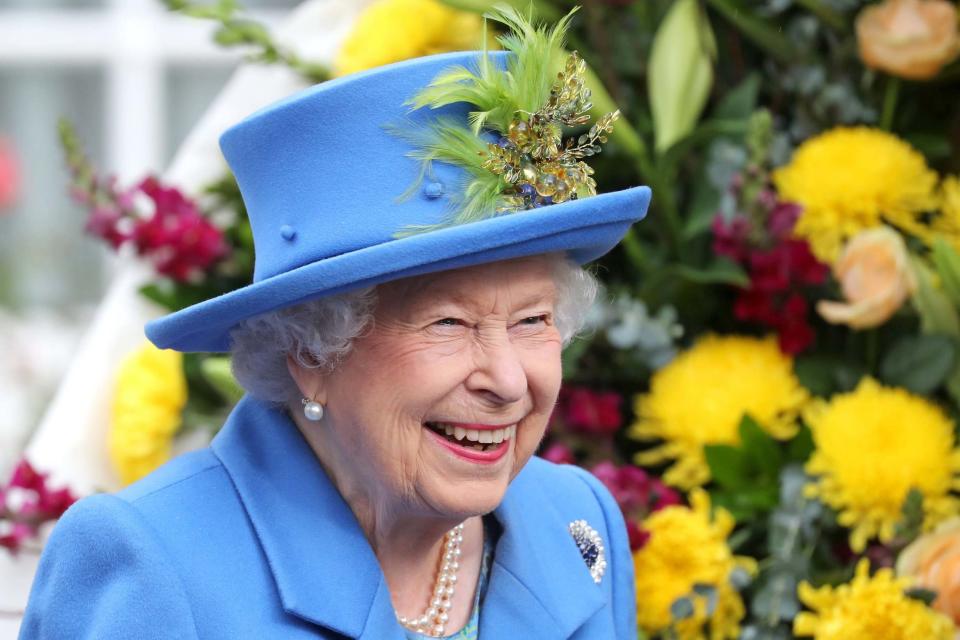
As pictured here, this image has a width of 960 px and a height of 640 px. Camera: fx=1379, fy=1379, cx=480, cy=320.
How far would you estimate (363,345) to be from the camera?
1664 millimetres

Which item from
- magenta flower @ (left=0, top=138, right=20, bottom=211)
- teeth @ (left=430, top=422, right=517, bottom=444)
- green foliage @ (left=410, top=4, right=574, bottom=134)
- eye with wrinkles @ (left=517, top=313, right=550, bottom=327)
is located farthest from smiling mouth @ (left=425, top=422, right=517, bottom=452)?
magenta flower @ (left=0, top=138, right=20, bottom=211)

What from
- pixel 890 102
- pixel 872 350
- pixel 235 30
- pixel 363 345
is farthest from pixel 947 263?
pixel 235 30

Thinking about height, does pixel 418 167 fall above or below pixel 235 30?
above

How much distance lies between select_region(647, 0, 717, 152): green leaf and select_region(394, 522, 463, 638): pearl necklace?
1.08 m

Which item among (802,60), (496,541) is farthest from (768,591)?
(802,60)

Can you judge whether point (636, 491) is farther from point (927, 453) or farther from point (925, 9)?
point (925, 9)

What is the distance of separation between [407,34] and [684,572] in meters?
1.30

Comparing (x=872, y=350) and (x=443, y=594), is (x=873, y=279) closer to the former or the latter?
(x=872, y=350)

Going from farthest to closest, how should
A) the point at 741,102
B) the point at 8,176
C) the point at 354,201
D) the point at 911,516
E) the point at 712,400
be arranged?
1. the point at 8,176
2. the point at 741,102
3. the point at 712,400
4. the point at 911,516
5. the point at 354,201

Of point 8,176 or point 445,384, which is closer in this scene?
point 445,384

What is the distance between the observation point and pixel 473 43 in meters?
2.90

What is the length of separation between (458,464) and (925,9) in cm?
148

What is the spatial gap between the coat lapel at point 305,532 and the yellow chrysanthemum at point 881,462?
94cm

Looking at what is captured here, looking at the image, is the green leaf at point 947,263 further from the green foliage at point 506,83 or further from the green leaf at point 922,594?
the green foliage at point 506,83
